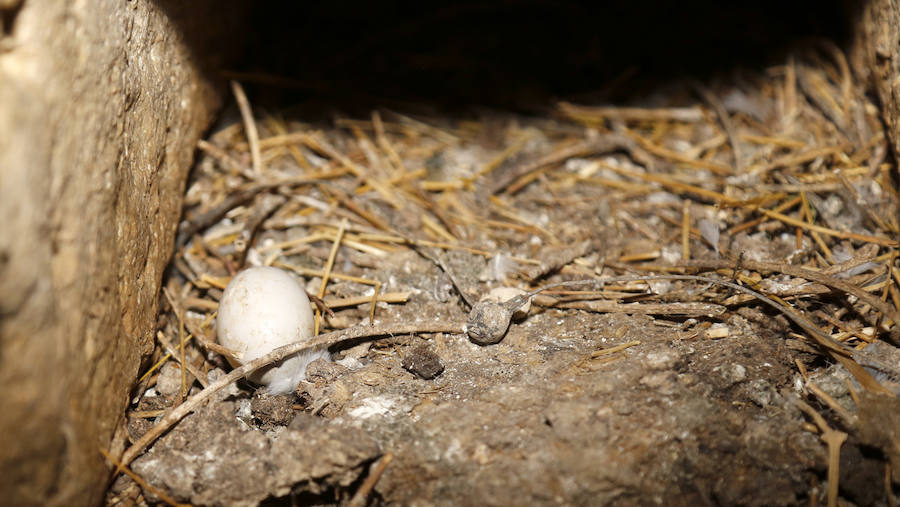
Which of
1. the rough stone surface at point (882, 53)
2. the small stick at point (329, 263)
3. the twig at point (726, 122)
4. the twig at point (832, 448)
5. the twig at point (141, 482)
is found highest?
the rough stone surface at point (882, 53)

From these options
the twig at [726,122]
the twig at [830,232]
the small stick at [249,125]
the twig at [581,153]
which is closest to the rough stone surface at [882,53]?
the twig at [830,232]

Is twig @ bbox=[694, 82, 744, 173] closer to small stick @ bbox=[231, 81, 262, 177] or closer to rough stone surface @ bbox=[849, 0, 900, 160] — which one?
rough stone surface @ bbox=[849, 0, 900, 160]

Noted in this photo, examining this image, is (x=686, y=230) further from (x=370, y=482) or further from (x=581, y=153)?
(x=370, y=482)

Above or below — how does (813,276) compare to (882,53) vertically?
below

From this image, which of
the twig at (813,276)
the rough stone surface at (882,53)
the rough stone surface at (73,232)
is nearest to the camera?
the rough stone surface at (73,232)

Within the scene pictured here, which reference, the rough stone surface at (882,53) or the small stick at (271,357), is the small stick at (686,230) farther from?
the small stick at (271,357)

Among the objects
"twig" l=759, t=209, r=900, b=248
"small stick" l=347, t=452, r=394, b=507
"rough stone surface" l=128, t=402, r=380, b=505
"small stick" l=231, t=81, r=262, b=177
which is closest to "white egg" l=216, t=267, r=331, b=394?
"rough stone surface" l=128, t=402, r=380, b=505

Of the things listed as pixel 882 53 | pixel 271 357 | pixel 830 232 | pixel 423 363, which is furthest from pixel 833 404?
pixel 271 357
